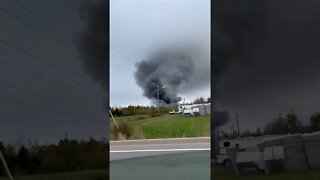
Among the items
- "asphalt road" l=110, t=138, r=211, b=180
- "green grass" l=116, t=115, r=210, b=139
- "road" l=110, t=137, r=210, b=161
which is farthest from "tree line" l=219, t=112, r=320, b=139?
"green grass" l=116, t=115, r=210, b=139

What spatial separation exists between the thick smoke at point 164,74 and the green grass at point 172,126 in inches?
15.6

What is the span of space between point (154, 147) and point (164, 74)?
1.46 metres

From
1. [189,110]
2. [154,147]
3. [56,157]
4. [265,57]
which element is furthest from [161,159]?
[265,57]

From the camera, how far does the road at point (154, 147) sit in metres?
9.25

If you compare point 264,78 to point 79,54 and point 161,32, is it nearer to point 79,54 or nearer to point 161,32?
point 79,54

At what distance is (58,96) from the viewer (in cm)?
465

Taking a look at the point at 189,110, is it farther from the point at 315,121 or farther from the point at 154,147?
the point at 315,121

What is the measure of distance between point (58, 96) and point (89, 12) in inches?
35.2

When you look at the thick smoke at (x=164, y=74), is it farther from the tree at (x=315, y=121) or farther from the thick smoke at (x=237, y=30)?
the tree at (x=315, y=121)

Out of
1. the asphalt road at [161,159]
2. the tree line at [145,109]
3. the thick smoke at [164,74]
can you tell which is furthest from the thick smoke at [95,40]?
the tree line at [145,109]

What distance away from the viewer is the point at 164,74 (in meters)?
9.89

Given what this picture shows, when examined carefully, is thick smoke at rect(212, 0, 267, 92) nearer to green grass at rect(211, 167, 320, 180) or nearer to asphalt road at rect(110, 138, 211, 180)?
green grass at rect(211, 167, 320, 180)

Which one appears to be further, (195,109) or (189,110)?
(189,110)

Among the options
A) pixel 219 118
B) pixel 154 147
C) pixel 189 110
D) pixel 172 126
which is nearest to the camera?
pixel 219 118
